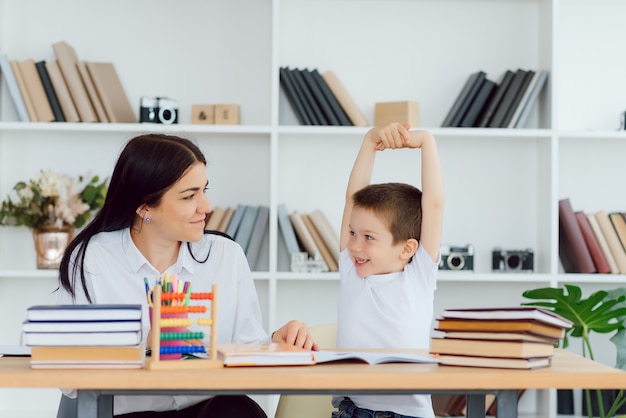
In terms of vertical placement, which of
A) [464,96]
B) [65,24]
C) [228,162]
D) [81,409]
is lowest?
[81,409]

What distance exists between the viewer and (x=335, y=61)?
3.93m

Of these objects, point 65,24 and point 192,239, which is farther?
point 65,24

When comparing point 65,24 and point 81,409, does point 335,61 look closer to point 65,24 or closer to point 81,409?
point 65,24

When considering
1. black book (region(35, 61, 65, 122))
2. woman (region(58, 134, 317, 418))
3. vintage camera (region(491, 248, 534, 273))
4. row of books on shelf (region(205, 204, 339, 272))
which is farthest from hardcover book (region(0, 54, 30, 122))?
vintage camera (region(491, 248, 534, 273))

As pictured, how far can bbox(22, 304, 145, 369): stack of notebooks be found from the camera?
1475mm

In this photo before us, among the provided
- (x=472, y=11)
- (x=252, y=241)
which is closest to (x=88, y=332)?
(x=252, y=241)

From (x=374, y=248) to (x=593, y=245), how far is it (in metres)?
1.99

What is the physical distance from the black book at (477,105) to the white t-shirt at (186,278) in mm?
1691

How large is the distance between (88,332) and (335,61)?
8.63ft

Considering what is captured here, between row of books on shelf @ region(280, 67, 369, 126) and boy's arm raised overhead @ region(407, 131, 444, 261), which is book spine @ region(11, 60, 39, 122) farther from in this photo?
boy's arm raised overhead @ region(407, 131, 444, 261)

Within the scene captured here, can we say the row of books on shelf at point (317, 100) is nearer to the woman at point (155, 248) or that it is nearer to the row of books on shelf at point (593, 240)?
the row of books on shelf at point (593, 240)

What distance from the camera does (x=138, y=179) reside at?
7.12 ft

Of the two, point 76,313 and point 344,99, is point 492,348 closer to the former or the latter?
point 76,313

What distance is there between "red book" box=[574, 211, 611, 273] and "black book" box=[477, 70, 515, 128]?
0.54 metres
